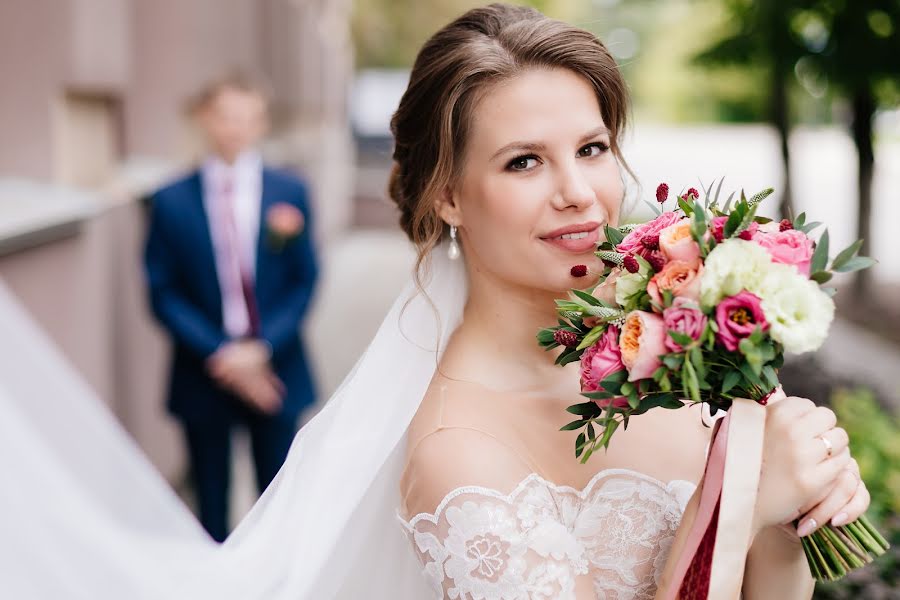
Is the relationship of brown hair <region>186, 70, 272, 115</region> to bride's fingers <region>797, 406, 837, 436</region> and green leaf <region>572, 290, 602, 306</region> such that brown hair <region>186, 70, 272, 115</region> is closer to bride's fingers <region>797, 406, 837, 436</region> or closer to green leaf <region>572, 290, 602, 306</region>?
green leaf <region>572, 290, 602, 306</region>

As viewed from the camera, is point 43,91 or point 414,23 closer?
point 43,91

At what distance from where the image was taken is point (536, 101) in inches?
73.9

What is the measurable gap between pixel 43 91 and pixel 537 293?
3177 mm

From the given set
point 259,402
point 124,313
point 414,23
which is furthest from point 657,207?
point 414,23

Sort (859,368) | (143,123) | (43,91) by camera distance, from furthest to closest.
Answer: (859,368) → (143,123) → (43,91)

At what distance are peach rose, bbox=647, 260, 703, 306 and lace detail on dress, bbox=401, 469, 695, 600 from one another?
470 mm

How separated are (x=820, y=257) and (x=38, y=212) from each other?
3.18 m

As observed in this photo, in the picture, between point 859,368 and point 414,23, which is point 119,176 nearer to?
point 859,368

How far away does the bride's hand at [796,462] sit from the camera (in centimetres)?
153

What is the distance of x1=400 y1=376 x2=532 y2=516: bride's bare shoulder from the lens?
177 centimetres

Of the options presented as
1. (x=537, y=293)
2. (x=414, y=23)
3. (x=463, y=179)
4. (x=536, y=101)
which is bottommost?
(x=414, y=23)

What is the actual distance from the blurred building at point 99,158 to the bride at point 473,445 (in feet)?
6.01

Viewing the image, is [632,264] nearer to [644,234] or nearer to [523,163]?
[644,234]

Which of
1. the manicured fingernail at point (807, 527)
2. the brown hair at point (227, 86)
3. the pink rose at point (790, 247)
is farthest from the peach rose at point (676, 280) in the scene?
the brown hair at point (227, 86)
